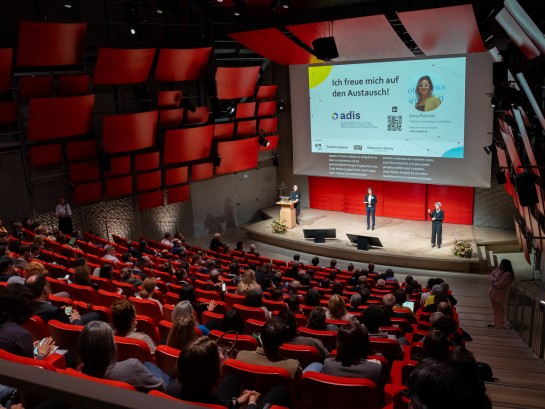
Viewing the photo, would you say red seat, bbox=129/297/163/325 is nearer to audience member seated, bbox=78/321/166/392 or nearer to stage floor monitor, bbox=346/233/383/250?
audience member seated, bbox=78/321/166/392

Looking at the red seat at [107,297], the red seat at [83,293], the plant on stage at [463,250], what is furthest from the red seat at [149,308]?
the plant on stage at [463,250]

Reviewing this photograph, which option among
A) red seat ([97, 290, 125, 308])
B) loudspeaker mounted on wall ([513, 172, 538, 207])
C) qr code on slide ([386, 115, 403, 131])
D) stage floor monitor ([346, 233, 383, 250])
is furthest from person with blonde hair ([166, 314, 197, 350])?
qr code on slide ([386, 115, 403, 131])

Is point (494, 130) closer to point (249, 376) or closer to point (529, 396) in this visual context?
point (529, 396)

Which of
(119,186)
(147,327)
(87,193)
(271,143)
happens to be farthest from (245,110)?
(147,327)

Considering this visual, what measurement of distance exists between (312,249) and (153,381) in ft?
39.2

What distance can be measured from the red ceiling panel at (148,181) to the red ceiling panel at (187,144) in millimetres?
521

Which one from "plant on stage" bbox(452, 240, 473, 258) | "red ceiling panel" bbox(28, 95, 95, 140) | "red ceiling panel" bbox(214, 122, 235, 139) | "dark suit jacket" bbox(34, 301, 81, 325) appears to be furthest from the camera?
"red ceiling panel" bbox(214, 122, 235, 139)

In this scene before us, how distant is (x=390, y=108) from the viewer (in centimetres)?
1531

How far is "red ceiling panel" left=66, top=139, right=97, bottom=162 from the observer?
1299cm

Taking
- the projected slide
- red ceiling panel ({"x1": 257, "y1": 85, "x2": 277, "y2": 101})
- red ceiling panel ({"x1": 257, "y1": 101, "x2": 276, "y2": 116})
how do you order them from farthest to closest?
red ceiling panel ({"x1": 257, "y1": 101, "x2": 276, "y2": 116}), red ceiling panel ({"x1": 257, "y1": 85, "x2": 277, "y2": 101}), the projected slide

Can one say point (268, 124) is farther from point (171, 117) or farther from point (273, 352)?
point (273, 352)

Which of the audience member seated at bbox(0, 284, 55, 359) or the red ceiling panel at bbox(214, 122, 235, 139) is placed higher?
the red ceiling panel at bbox(214, 122, 235, 139)

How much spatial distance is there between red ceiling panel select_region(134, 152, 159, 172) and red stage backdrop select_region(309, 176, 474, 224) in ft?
19.6

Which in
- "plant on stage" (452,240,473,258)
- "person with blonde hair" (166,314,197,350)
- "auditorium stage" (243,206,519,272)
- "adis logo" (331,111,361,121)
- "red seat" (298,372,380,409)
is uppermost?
"adis logo" (331,111,361,121)
